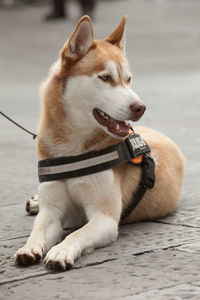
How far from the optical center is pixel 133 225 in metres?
4.90

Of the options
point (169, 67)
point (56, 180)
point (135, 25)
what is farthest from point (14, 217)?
point (135, 25)

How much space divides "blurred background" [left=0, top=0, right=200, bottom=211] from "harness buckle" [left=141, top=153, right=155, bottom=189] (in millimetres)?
869

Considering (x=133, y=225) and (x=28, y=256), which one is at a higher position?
(x=28, y=256)

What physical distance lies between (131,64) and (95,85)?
16.3m

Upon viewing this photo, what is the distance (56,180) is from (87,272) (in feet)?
3.01

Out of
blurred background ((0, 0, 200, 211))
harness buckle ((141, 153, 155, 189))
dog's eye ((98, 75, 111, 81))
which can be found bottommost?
blurred background ((0, 0, 200, 211))

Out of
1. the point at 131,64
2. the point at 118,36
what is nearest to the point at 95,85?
the point at 118,36

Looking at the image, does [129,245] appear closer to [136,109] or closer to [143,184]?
[143,184]

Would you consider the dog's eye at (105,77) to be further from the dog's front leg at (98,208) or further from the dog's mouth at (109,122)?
the dog's front leg at (98,208)

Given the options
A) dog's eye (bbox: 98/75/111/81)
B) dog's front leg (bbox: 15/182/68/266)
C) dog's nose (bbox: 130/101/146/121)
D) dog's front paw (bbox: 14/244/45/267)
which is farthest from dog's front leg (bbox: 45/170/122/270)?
dog's eye (bbox: 98/75/111/81)

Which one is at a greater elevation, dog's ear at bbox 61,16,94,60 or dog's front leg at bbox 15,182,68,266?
dog's ear at bbox 61,16,94,60

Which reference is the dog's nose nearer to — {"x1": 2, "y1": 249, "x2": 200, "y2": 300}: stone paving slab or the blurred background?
{"x1": 2, "y1": 249, "x2": 200, "y2": 300}: stone paving slab

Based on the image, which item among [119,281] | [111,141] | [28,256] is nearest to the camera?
[119,281]

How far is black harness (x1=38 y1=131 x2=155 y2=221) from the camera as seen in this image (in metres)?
4.44
